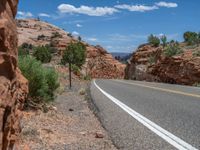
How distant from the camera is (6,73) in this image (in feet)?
15.8

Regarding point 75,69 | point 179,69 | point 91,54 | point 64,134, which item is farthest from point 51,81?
point 91,54

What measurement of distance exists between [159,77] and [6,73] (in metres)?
44.4

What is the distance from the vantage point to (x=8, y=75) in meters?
4.88

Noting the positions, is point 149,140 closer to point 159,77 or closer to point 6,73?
point 6,73

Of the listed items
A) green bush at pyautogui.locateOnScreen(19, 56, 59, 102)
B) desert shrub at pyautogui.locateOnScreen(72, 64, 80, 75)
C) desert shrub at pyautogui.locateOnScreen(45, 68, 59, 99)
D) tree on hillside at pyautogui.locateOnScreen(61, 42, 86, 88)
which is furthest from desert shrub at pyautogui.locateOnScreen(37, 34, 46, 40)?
green bush at pyautogui.locateOnScreen(19, 56, 59, 102)

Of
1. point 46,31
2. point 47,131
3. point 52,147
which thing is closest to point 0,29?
point 52,147

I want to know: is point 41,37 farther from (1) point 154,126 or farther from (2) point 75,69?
(1) point 154,126

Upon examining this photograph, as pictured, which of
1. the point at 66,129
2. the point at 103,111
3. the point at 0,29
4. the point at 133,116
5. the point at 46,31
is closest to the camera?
the point at 0,29

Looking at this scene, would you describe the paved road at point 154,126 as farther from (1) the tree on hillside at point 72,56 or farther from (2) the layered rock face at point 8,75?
(1) the tree on hillside at point 72,56

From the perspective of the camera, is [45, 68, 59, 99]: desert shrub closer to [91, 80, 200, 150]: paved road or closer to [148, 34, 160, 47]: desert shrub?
[91, 80, 200, 150]: paved road

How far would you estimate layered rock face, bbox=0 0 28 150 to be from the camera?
4.65 m

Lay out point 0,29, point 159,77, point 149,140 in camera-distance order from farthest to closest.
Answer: point 159,77
point 149,140
point 0,29

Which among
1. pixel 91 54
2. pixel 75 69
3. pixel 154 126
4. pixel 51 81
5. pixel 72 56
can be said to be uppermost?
pixel 91 54

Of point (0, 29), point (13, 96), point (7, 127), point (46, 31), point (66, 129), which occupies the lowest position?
point (66, 129)
